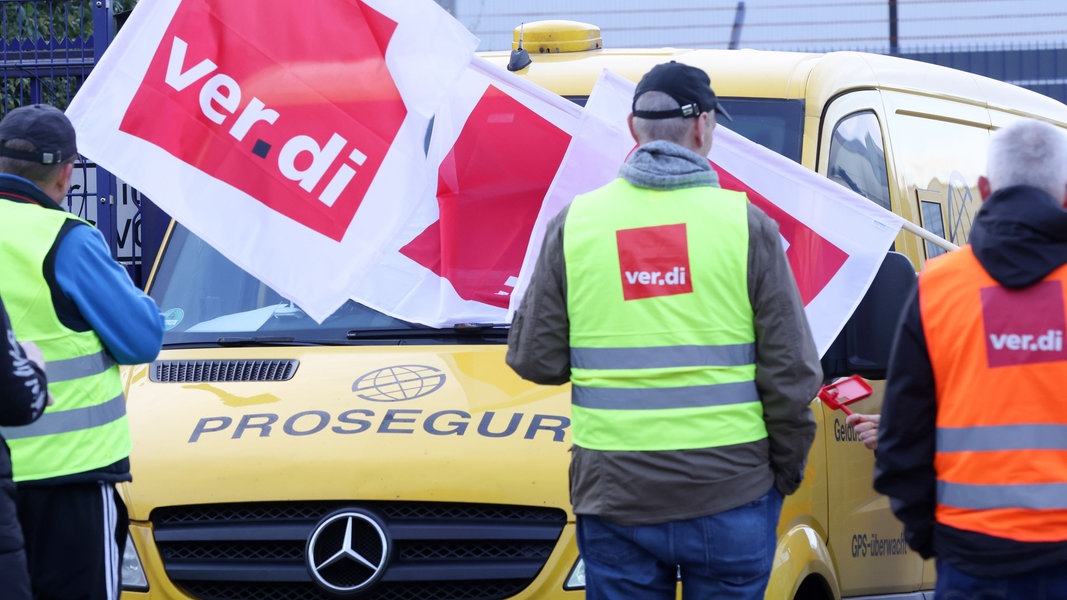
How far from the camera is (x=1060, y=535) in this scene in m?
3.08

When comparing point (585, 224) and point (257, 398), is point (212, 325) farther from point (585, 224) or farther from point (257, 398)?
point (585, 224)

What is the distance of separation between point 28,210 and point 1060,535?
8.27ft

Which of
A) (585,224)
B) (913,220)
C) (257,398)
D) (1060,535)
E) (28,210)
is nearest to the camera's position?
(1060,535)

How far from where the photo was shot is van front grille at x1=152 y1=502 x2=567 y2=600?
4145 mm

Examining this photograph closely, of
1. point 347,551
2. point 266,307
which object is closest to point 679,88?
point 347,551

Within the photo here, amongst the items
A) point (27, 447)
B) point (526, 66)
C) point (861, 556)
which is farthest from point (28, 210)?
point (861, 556)

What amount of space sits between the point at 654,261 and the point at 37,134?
5.30 ft

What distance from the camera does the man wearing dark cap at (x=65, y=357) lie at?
12.9 feet

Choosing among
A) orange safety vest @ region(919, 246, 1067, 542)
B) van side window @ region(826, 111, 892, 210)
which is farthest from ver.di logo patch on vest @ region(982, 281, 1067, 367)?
van side window @ region(826, 111, 892, 210)

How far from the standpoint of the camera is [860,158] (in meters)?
5.17

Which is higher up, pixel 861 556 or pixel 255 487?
pixel 255 487

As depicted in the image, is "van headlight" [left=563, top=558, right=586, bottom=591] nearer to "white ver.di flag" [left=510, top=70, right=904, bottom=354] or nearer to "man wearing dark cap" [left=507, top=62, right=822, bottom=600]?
"man wearing dark cap" [left=507, top=62, right=822, bottom=600]

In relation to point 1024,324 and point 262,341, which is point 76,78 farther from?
point 1024,324

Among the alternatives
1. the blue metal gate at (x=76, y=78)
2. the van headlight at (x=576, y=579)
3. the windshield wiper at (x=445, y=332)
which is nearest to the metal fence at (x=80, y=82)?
the blue metal gate at (x=76, y=78)
